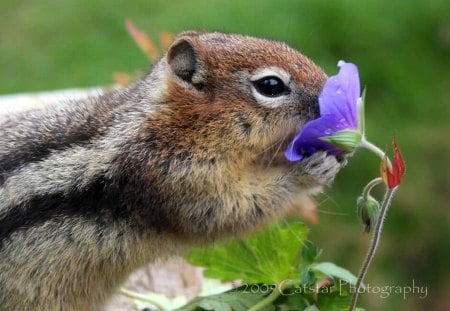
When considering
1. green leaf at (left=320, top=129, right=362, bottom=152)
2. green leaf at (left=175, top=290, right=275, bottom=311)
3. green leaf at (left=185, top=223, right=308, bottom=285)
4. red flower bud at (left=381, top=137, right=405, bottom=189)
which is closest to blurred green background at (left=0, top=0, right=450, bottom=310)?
green leaf at (left=185, top=223, right=308, bottom=285)

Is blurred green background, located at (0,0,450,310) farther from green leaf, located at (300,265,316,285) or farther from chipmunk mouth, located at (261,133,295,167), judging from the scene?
green leaf, located at (300,265,316,285)

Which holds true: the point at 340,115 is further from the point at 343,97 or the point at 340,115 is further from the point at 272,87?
the point at 272,87

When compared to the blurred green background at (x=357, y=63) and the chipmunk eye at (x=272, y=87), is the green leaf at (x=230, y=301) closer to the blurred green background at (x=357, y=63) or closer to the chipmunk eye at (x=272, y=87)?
the chipmunk eye at (x=272, y=87)

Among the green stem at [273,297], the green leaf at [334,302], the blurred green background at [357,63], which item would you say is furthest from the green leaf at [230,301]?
the blurred green background at [357,63]

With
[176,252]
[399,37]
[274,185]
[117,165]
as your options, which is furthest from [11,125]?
[399,37]

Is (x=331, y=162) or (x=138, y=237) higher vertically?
(x=331, y=162)

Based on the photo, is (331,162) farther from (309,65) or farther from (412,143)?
(412,143)
